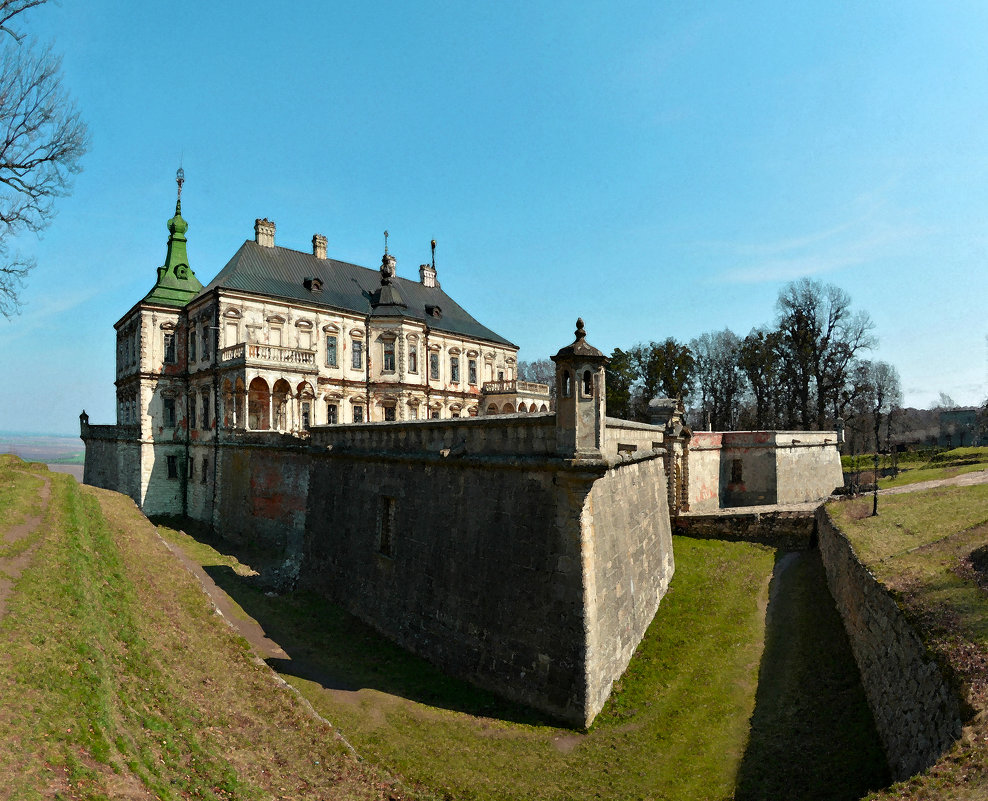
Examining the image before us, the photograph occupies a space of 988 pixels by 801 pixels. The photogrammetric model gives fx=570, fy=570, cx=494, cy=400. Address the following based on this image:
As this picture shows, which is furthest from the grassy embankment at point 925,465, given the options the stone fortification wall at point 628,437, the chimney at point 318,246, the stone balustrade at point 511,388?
the chimney at point 318,246

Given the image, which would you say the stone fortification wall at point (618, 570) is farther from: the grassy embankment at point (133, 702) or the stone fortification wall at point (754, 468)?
the stone fortification wall at point (754, 468)

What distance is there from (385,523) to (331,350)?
2166 centimetres

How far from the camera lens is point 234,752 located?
854 centimetres

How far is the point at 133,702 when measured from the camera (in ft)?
27.0

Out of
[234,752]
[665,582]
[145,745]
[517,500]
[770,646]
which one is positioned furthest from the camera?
[665,582]

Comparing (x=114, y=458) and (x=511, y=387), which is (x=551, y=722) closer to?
(x=511, y=387)

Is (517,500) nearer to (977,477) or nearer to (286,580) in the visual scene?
(286,580)

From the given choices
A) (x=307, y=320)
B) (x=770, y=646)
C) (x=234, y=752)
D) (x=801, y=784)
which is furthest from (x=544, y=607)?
(x=307, y=320)

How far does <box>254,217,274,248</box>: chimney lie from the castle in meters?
0.19

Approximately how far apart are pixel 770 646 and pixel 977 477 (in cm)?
1562

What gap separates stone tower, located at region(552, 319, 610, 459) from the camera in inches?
434

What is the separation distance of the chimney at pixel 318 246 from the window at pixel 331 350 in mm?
6946

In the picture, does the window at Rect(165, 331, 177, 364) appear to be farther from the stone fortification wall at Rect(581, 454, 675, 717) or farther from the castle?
the stone fortification wall at Rect(581, 454, 675, 717)

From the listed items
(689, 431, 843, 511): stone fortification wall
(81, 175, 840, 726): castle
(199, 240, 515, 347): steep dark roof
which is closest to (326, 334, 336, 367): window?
(81, 175, 840, 726): castle
